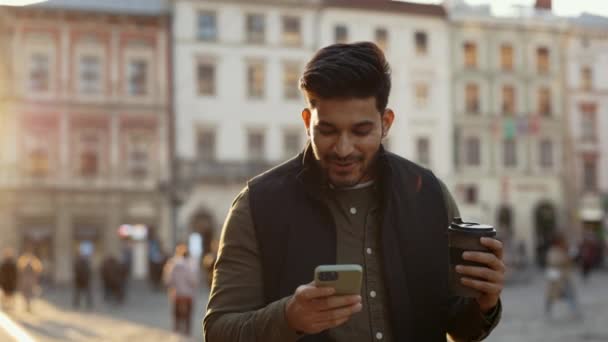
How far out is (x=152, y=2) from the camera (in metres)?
34.8

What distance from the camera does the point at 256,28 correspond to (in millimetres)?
35312

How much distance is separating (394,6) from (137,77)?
462 inches

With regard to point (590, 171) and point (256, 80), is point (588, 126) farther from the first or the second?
point (256, 80)

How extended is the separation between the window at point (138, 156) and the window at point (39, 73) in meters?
3.84

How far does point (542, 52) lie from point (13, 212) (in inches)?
952

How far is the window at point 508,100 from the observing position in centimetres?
3909

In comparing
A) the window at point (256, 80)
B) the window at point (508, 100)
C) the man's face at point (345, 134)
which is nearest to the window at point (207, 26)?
the window at point (256, 80)

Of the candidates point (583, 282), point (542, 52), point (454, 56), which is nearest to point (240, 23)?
point (454, 56)

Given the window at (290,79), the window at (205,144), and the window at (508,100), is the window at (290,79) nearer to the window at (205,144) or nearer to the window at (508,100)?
the window at (205,144)

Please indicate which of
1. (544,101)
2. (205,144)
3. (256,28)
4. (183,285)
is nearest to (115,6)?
(256,28)

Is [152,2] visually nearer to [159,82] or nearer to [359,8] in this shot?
[159,82]

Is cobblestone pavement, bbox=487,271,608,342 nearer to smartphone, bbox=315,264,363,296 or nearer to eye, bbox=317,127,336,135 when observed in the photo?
eye, bbox=317,127,336,135

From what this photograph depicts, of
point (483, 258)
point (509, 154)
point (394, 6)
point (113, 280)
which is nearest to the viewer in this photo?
point (483, 258)

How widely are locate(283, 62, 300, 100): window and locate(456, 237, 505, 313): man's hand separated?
110 ft
